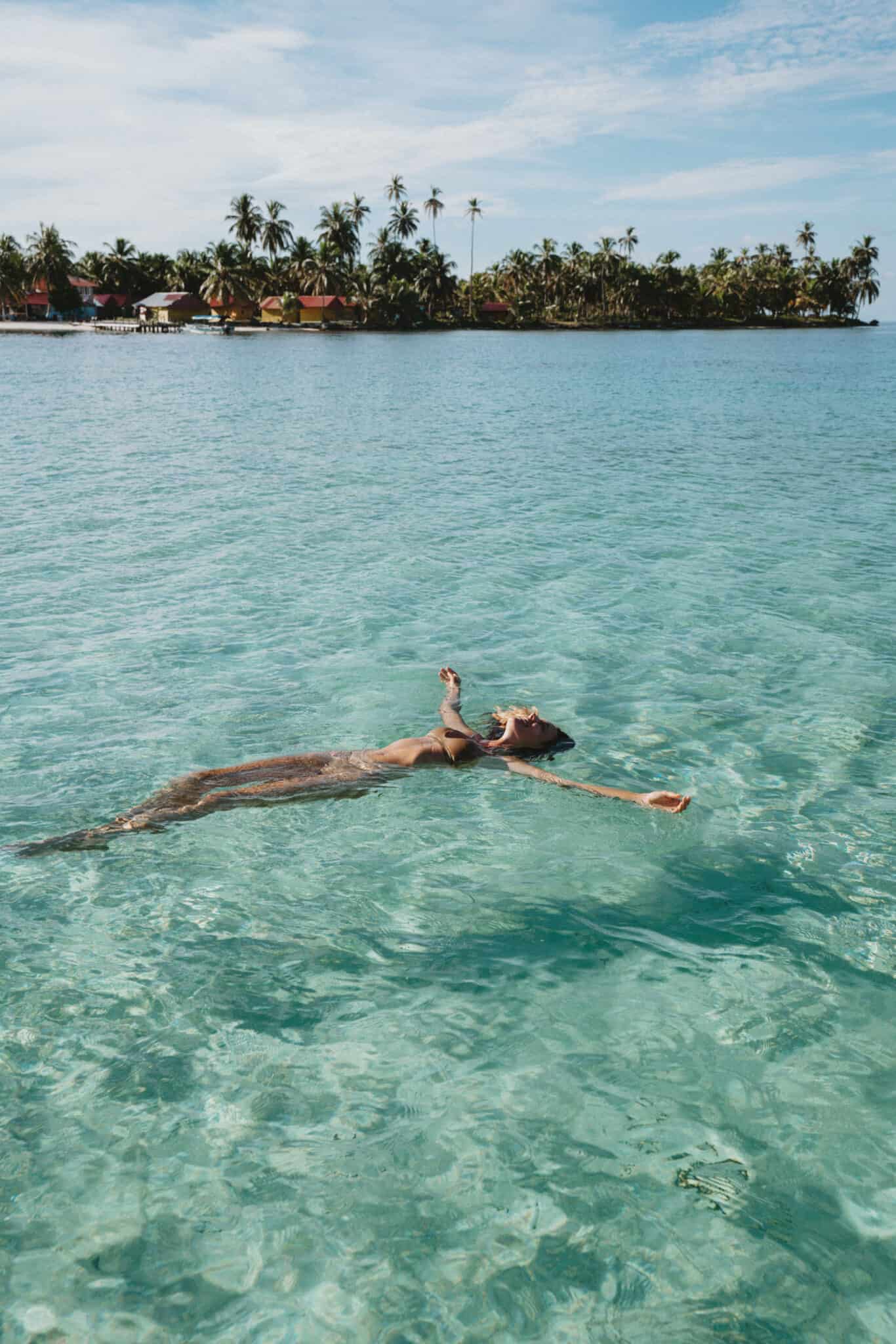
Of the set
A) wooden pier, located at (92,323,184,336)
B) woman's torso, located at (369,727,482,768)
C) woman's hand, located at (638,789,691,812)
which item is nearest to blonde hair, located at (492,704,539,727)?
woman's torso, located at (369,727,482,768)

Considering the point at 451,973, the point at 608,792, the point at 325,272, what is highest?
the point at 325,272

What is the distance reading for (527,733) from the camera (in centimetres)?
796

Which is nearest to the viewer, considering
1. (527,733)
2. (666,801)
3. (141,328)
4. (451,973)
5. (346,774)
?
(451,973)

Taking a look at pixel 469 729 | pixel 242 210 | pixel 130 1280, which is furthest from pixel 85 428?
pixel 242 210

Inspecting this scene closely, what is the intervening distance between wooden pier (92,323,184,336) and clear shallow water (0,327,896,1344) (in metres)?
116

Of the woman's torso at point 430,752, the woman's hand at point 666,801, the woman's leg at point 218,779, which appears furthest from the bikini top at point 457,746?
the woman's hand at point 666,801

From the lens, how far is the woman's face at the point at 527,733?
794 centimetres

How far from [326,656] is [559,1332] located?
26.3ft

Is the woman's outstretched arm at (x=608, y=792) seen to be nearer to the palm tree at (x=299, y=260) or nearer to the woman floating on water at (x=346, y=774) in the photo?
the woman floating on water at (x=346, y=774)

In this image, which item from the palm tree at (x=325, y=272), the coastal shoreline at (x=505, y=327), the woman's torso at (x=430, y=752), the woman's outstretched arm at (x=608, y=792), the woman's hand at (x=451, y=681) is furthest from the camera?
the palm tree at (x=325, y=272)

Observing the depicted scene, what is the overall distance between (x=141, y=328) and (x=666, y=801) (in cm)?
12694

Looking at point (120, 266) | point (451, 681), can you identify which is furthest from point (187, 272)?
point (451, 681)

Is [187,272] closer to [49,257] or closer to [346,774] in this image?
[49,257]

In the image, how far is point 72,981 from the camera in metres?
5.39
